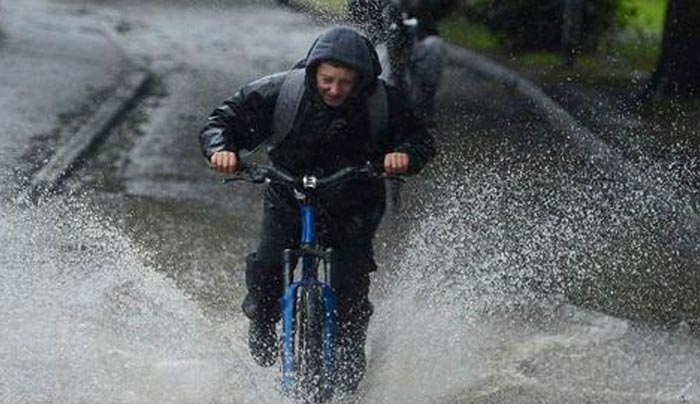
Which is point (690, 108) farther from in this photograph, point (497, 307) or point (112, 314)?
point (112, 314)

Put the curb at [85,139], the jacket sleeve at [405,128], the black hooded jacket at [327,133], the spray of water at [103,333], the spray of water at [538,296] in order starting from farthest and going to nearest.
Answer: the curb at [85,139] → the spray of water at [538,296] → the spray of water at [103,333] → the jacket sleeve at [405,128] → the black hooded jacket at [327,133]

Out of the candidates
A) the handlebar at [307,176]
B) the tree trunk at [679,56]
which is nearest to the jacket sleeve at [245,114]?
the handlebar at [307,176]

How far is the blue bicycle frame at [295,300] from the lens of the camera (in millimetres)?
6168

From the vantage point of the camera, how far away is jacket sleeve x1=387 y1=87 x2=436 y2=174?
6.19 m

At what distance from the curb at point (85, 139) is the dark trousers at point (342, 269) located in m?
4.60

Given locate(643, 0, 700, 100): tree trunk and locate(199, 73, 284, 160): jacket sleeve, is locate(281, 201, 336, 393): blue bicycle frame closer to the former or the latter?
locate(199, 73, 284, 160): jacket sleeve

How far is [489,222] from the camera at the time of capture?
10.0m

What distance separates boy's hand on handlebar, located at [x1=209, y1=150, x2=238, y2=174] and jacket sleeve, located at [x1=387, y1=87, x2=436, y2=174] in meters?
0.67

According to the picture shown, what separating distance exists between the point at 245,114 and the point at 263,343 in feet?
3.50

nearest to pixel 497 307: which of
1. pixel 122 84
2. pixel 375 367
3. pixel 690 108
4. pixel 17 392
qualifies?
pixel 375 367

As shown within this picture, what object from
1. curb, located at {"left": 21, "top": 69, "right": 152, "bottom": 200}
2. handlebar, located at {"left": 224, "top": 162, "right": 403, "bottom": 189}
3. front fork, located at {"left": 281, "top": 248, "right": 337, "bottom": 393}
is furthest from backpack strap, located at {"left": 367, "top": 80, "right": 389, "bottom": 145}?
curb, located at {"left": 21, "top": 69, "right": 152, "bottom": 200}

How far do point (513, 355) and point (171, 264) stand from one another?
2501 millimetres

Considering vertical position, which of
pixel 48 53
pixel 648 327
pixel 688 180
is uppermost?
pixel 648 327

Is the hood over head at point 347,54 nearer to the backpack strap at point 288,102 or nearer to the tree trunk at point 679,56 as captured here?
the backpack strap at point 288,102
